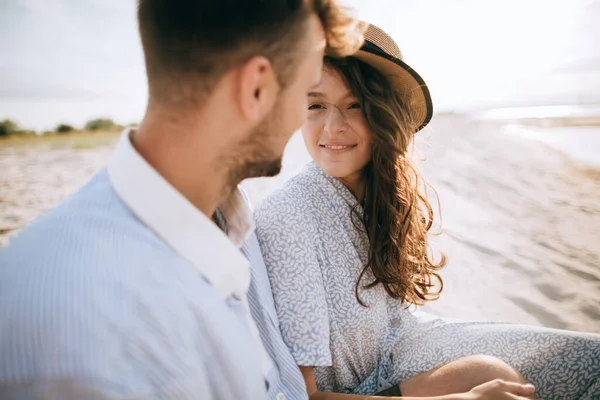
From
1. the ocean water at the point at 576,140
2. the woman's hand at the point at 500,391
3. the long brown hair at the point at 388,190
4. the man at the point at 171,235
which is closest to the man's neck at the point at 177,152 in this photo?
the man at the point at 171,235

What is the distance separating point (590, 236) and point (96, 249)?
20.2 feet

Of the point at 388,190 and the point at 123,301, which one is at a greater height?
the point at 123,301

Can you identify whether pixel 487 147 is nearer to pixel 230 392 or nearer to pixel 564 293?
pixel 564 293

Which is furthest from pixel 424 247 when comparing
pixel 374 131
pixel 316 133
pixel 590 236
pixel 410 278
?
pixel 590 236

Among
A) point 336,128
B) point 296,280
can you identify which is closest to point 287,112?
point 296,280

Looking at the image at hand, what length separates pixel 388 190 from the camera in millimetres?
2270

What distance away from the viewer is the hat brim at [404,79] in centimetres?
200

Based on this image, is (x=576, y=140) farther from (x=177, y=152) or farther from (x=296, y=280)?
(x=177, y=152)

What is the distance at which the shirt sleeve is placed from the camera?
1.59 m

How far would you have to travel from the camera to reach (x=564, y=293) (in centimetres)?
364

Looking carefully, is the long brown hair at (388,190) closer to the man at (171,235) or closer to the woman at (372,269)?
the woman at (372,269)

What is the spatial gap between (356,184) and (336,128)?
401 mm

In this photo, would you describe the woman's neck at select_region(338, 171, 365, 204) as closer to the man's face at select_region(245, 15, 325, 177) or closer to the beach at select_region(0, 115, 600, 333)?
the beach at select_region(0, 115, 600, 333)

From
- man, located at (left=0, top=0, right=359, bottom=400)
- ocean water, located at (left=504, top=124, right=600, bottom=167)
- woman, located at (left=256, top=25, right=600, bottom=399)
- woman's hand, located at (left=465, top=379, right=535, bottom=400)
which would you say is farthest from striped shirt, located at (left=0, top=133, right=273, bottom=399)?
ocean water, located at (left=504, top=124, right=600, bottom=167)
